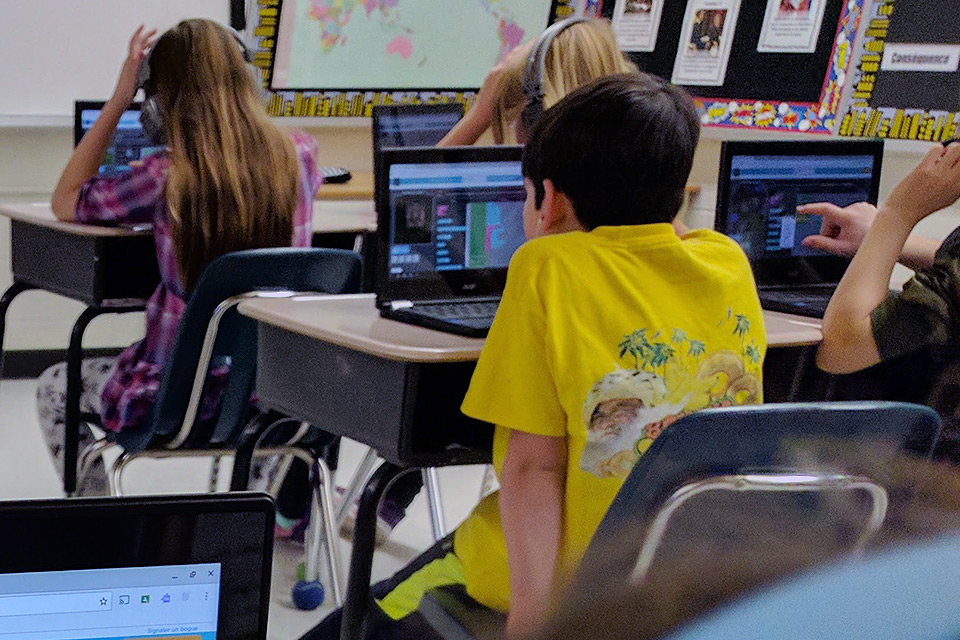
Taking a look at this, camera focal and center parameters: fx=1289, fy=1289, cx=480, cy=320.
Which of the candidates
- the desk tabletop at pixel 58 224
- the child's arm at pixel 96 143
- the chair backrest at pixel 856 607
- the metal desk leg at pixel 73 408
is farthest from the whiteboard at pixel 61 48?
the chair backrest at pixel 856 607

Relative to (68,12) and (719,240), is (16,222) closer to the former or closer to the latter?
(68,12)

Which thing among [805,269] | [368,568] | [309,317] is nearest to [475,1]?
[805,269]

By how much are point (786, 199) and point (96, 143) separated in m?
1.44

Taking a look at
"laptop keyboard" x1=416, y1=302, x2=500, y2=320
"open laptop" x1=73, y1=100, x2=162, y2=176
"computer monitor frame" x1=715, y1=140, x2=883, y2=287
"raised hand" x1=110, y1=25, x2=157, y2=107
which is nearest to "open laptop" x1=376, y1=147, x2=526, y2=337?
"laptop keyboard" x1=416, y1=302, x2=500, y2=320

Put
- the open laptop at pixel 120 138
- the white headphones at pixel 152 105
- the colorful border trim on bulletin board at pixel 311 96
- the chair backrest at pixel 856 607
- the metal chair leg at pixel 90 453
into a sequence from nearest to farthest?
the chair backrest at pixel 856 607
the metal chair leg at pixel 90 453
the white headphones at pixel 152 105
the open laptop at pixel 120 138
the colorful border trim on bulletin board at pixel 311 96

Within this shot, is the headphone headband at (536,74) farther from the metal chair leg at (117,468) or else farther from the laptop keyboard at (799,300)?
the metal chair leg at (117,468)

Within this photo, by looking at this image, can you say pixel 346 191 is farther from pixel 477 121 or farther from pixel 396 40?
pixel 396 40

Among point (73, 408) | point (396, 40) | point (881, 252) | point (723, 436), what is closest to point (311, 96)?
point (396, 40)

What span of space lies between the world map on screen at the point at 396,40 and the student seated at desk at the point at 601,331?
11.2ft

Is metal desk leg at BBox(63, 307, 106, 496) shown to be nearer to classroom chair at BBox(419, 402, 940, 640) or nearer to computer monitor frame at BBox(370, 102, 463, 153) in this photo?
computer monitor frame at BBox(370, 102, 463, 153)

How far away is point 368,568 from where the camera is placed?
1.76 m

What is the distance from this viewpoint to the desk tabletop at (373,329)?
1.78 m

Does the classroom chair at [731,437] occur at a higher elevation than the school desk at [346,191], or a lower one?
higher

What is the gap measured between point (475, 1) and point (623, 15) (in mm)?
576
